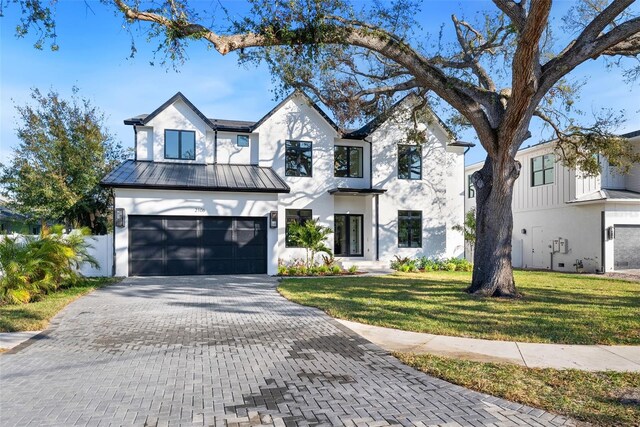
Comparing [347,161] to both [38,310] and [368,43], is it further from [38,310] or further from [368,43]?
[38,310]

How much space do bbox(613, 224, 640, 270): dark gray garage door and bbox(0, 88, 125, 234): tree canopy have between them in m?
26.5

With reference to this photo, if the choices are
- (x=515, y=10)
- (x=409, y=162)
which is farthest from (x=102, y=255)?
(x=515, y=10)

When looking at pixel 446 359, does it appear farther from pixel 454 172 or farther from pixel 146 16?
pixel 454 172

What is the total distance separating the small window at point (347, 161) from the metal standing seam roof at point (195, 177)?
11.8 feet

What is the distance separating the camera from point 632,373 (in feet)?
18.2

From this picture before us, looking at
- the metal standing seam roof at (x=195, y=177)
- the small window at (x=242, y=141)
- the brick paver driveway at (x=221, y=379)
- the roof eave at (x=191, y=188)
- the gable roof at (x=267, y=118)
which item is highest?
the gable roof at (x=267, y=118)

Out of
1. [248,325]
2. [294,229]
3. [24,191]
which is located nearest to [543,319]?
[248,325]

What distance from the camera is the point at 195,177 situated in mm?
18797

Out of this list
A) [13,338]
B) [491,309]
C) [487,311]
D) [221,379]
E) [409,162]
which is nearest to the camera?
[221,379]

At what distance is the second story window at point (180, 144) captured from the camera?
20.3 metres

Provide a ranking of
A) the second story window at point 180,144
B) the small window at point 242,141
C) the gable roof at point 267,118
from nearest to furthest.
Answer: the gable roof at point 267,118, the second story window at point 180,144, the small window at point 242,141

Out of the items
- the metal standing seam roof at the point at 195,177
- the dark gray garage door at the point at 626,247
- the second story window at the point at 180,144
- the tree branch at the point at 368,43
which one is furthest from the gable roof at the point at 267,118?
the dark gray garage door at the point at 626,247

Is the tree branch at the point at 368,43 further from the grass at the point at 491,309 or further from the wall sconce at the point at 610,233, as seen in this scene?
the wall sconce at the point at 610,233

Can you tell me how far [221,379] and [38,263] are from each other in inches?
352
